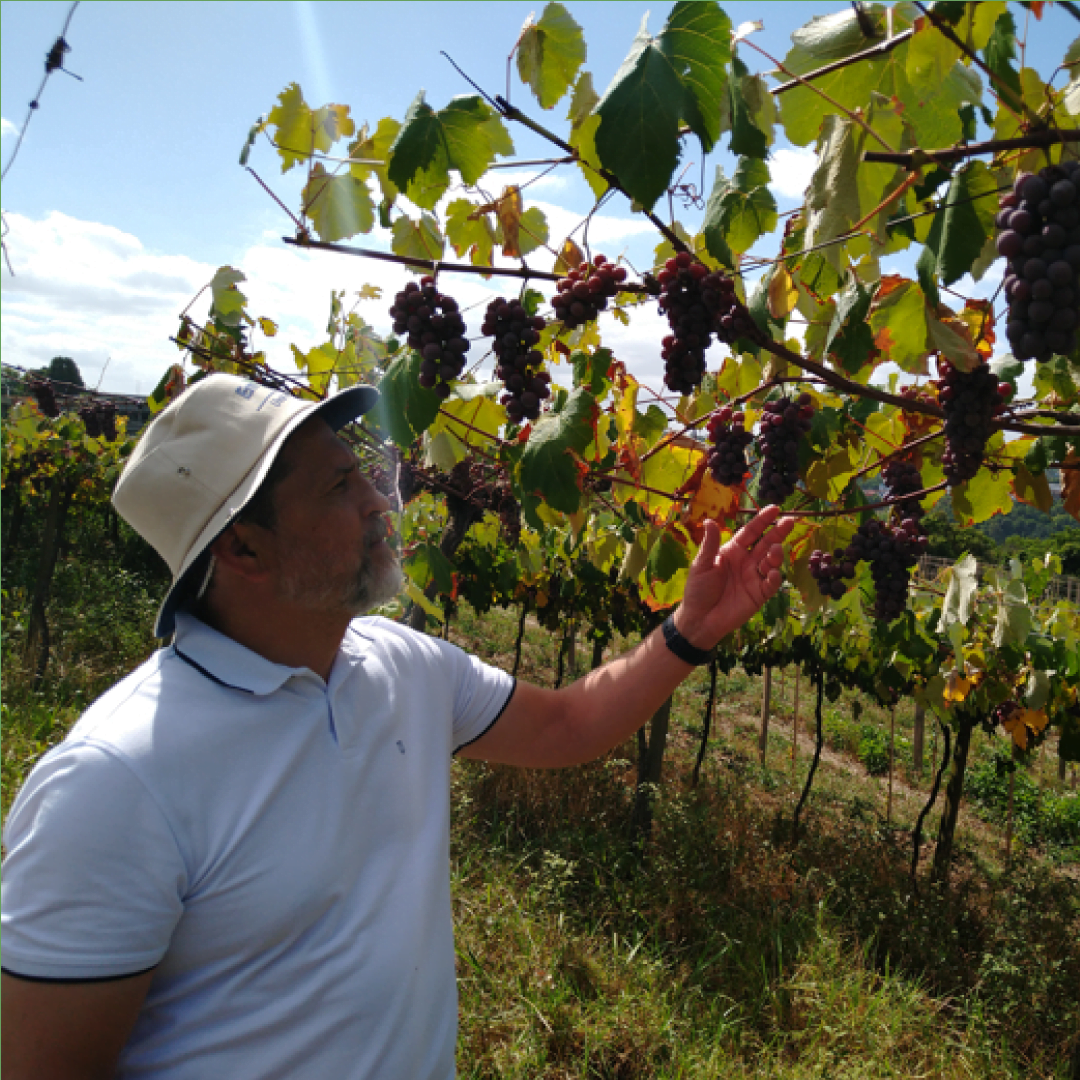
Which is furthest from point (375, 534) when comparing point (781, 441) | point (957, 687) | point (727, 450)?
point (957, 687)

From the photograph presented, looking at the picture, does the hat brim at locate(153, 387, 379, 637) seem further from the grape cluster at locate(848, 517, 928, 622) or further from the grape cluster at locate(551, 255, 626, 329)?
the grape cluster at locate(848, 517, 928, 622)

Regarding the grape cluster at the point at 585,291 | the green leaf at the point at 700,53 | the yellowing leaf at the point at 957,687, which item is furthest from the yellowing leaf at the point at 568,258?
the yellowing leaf at the point at 957,687

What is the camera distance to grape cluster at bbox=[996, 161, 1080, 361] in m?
0.87

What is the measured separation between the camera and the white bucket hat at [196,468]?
1.35 m

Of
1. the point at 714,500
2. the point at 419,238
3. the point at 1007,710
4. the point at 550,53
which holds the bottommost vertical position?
A: the point at 1007,710

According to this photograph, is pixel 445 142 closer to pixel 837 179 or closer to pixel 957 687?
pixel 837 179

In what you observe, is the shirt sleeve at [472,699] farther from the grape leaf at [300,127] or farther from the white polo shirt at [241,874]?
the grape leaf at [300,127]

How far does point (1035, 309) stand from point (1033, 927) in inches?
211

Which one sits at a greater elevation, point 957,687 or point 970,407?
point 970,407

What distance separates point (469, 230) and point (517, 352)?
1.52ft

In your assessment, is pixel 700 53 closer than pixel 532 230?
Yes

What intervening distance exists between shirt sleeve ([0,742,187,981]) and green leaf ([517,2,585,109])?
1.48 meters

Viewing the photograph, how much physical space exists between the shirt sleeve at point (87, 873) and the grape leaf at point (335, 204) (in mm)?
1378

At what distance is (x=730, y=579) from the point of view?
6.12 feet
